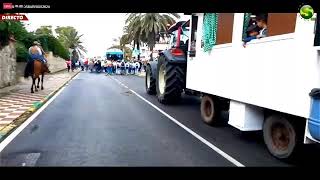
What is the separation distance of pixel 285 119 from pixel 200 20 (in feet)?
16.0

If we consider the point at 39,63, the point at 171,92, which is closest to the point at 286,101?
the point at 171,92

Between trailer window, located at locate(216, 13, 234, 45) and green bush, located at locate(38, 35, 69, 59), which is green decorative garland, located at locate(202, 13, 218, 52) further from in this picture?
green bush, located at locate(38, 35, 69, 59)

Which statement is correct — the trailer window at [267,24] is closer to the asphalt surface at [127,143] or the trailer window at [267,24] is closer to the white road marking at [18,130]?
the asphalt surface at [127,143]

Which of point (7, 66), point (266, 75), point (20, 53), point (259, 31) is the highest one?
point (259, 31)

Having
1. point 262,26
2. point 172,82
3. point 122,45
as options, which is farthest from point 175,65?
point 122,45

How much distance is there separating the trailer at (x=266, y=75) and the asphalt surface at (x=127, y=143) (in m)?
0.45

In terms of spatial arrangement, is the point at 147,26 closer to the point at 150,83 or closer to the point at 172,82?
the point at 150,83

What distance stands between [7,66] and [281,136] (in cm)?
1552

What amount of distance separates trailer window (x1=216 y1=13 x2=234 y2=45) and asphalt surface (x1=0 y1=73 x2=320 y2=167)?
1961 mm

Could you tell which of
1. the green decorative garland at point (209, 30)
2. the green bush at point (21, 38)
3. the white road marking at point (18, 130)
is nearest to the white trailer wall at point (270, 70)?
the green decorative garland at point (209, 30)

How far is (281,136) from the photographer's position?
6.82 m

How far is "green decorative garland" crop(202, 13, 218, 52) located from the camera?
946cm

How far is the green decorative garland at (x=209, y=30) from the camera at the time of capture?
946cm
